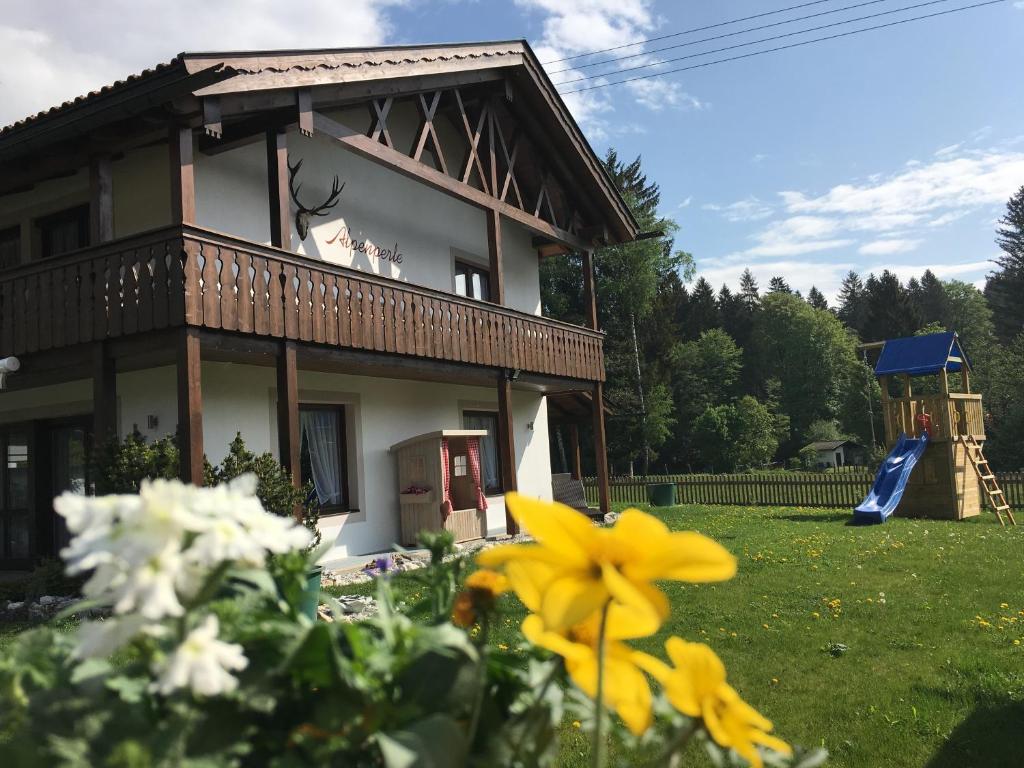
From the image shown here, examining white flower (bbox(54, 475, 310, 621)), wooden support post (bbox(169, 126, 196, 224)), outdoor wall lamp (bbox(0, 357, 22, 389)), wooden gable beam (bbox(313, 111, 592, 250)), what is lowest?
white flower (bbox(54, 475, 310, 621))

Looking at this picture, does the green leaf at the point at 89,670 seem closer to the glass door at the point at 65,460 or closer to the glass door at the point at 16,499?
the glass door at the point at 65,460

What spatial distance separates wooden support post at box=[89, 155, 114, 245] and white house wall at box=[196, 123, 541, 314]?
49.4 inches

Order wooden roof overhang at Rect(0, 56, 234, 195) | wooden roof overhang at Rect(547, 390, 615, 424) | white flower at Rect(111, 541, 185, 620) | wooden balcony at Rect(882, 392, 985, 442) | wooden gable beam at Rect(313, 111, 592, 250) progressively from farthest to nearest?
wooden roof overhang at Rect(547, 390, 615, 424) < wooden balcony at Rect(882, 392, 985, 442) < wooden gable beam at Rect(313, 111, 592, 250) < wooden roof overhang at Rect(0, 56, 234, 195) < white flower at Rect(111, 541, 185, 620)

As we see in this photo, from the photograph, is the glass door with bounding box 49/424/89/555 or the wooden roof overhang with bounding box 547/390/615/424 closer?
the glass door with bounding box 49/424/89/555

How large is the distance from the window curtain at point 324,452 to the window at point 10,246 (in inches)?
175

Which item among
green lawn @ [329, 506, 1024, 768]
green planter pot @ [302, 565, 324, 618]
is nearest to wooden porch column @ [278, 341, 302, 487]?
green lawn @ [329, 506, 1024, 768]

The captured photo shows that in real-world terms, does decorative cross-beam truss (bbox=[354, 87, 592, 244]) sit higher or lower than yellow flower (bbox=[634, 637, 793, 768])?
higher

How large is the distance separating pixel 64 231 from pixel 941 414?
16543 mm

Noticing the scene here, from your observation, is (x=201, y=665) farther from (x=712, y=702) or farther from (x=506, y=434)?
(x=506, y=434)

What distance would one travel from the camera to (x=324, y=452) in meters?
11.9

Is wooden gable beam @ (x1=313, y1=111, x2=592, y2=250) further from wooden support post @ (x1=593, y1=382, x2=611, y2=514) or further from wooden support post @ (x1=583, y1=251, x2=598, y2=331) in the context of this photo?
wooden support post @ (x1=593, y1=382, x2=611, y2=514)

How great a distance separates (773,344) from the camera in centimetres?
6644

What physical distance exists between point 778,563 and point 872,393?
154 feet

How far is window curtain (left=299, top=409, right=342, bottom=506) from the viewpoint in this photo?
460 inches
